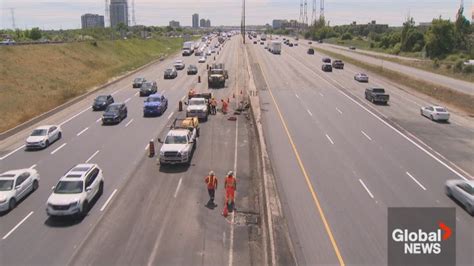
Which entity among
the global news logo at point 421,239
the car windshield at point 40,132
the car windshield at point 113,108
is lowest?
the global news logo at point 421,239

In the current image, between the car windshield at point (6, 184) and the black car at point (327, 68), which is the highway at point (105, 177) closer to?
the car windshield at point (6, 184)

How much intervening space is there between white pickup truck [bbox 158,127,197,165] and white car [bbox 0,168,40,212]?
6.97m

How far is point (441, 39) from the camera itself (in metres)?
104

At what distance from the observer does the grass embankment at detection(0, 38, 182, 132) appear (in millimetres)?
43781

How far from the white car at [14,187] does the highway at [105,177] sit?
366mm

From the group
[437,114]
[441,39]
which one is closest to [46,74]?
[437,114]

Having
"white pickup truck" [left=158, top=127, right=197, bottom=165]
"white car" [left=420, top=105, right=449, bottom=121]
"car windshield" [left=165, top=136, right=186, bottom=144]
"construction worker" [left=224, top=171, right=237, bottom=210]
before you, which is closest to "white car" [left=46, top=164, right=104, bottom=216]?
"white pickup truck" [left=158, top=127, right=197, bottom=165]

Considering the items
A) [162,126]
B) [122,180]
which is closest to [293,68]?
[162,126]

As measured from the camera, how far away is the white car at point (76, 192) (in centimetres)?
1894

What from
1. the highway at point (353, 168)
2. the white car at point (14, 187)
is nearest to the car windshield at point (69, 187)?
the white car at point (14, 187)

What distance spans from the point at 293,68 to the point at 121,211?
66664 millimetres

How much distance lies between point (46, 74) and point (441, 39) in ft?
279

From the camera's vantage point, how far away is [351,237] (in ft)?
56.6

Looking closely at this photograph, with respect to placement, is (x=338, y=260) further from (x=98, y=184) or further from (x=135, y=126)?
(x=135, y=126)
